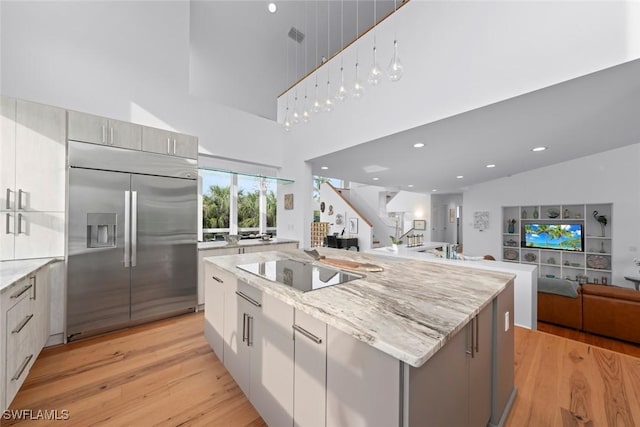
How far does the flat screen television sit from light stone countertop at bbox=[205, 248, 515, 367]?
5.75m

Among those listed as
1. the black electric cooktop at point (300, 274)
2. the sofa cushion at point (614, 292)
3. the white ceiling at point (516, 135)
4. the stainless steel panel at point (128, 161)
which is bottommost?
the sofa cushion at point (614, 292)

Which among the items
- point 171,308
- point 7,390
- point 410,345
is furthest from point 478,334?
point 171,308

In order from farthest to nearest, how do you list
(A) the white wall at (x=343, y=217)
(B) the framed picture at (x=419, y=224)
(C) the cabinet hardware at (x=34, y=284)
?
(B) the framed picture at (x=419, y=224) < (A) the white wall at (x=343, y=217) < (C) the cabinet hardware at (x=34, y=284)

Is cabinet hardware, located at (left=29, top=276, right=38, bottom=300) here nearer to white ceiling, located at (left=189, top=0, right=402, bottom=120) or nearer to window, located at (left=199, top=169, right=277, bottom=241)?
window, located at (left=199, top=169, right=277, bottom=241)

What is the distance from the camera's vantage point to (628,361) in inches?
86.4

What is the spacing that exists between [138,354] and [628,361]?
4.33m

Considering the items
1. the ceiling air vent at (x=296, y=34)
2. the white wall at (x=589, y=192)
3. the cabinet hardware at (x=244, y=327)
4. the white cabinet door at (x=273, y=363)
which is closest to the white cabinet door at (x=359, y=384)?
the white cabinet door at (x=273, y=363)

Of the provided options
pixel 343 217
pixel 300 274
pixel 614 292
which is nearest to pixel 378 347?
pixel 300 274

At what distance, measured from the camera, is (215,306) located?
2.15 m

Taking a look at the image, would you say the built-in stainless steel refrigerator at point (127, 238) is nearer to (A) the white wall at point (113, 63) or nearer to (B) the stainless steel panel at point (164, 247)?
(B) the stainless steel panel at point (164, 247)

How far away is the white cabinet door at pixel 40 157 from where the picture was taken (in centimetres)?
228

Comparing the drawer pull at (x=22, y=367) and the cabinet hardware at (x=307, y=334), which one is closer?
the cabinet hardware at (x=307, y=334)

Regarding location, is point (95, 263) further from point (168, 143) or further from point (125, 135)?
point (168, 143)

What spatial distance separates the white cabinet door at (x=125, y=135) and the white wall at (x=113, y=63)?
1.78ft
